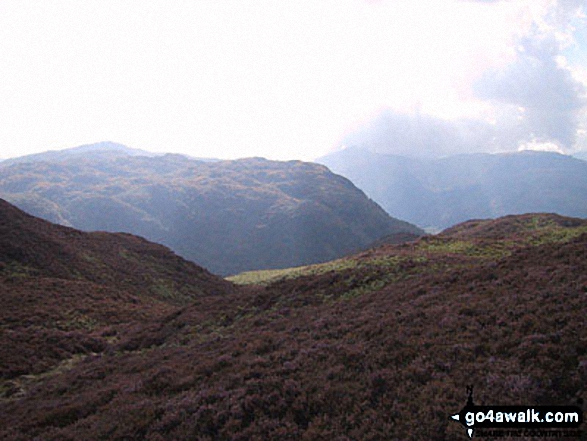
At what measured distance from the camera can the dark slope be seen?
23781 mm

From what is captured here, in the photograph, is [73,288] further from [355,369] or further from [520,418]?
[520,418]

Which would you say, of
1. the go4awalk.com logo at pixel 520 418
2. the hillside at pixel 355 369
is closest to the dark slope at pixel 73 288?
the hillside at pixel 355 369

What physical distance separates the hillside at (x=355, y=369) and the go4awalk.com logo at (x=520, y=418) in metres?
0.23

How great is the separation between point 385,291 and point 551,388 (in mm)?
13928

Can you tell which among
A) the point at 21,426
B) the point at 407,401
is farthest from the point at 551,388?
the point at 21,426

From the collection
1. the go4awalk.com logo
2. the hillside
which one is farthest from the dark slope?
the go4awalk.com logo

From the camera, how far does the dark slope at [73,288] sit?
23781 millimetres

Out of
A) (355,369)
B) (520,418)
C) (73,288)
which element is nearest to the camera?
(520,418)

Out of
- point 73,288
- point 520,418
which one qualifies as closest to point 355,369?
point 520,418

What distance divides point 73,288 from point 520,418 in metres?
39.8

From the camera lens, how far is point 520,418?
25.3 feet

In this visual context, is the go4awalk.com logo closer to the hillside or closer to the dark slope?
the hillside

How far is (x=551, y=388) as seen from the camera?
8258 millimetres

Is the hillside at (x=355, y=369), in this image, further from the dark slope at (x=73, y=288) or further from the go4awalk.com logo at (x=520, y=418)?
the dark slope at (x=73, y=288)
